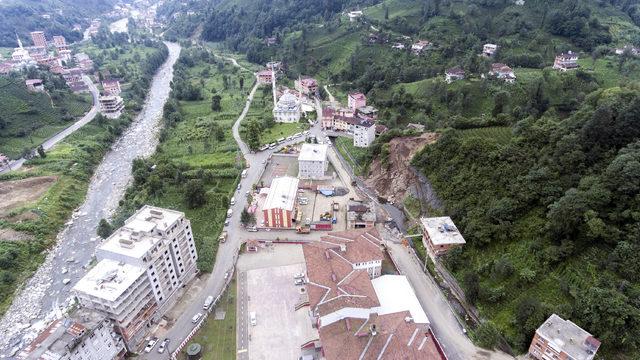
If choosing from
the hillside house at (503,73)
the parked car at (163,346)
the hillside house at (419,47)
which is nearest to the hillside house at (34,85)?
the parked car at (163,346)

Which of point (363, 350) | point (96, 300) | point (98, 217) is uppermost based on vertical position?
point (96, 300)

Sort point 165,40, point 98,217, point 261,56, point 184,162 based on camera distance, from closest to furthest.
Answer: point 98,217
point 184,162
point 261,56
point 165,40

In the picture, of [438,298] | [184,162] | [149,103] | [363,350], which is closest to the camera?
[363,350]

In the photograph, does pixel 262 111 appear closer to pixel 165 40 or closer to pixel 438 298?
pixel 438 298

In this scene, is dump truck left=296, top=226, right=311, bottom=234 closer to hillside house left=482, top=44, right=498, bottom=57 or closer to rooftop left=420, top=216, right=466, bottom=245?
rooftop left=420, top=216, right=466, bottom=245

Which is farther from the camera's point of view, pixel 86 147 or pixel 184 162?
pixel 86 147

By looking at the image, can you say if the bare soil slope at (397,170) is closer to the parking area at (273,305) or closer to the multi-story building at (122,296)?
the parking area at (273,305)

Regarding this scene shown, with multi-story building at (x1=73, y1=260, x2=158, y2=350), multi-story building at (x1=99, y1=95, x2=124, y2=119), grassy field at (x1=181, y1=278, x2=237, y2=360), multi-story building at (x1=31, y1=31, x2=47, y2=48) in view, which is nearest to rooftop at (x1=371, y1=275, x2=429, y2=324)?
grassy field at (x1=181, y1=278, x2=237, y2=360)

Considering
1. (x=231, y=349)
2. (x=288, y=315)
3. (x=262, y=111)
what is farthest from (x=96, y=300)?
(x=262, y=111)
